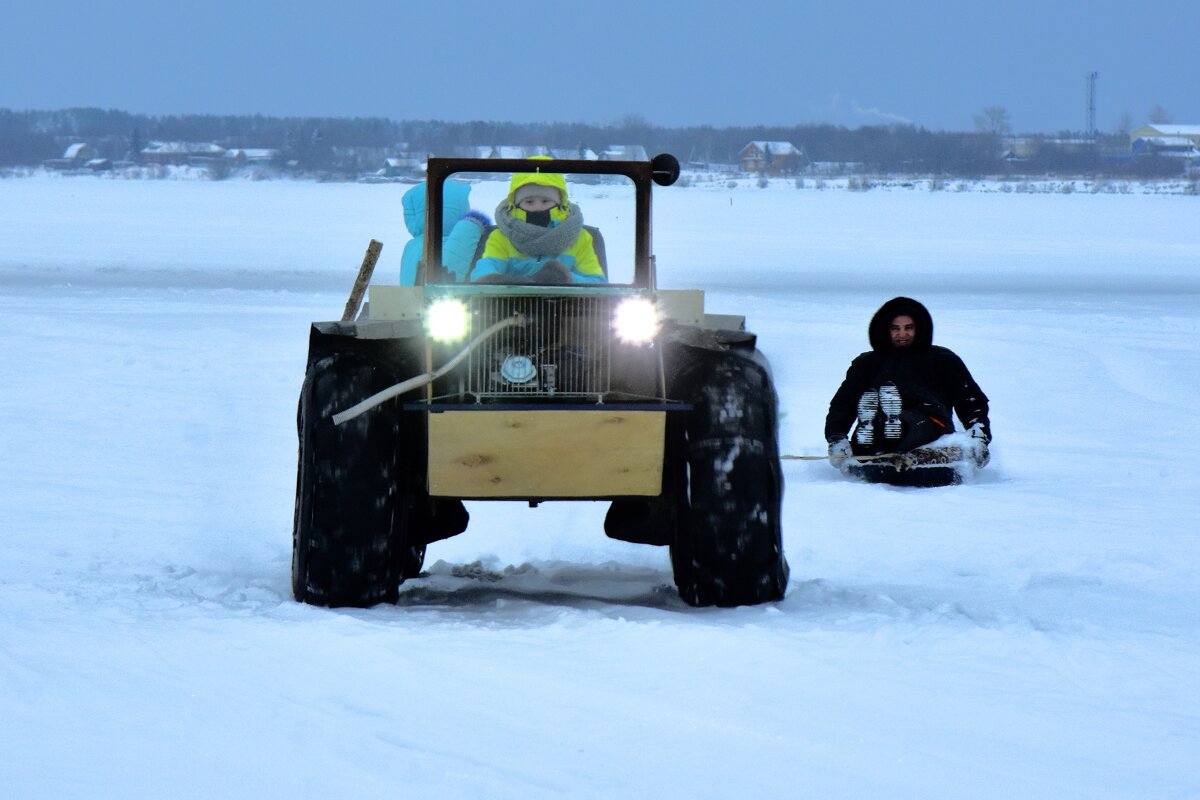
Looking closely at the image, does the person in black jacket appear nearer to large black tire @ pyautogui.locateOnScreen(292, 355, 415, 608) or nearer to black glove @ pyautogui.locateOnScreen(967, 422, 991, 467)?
black glove @ pyautogui.locateOnScreen(967, 422, 991, 467)

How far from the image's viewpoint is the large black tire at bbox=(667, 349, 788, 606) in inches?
220

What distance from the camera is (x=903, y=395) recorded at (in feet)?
30.2

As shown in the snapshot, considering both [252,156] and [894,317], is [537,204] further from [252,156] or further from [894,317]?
[252,156]

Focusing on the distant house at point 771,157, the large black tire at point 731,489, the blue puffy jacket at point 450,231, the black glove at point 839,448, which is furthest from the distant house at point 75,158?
the large black tire at point 731,489

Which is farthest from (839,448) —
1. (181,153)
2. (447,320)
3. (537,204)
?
Result: (181,153)

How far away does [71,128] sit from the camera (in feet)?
381

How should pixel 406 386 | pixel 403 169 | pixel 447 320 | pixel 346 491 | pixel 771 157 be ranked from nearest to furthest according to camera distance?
pixel 406 386 < pixel 346 491 < pixel 447 320 < pixel 403 169 < pixel 771 157

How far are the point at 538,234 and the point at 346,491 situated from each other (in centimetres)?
141

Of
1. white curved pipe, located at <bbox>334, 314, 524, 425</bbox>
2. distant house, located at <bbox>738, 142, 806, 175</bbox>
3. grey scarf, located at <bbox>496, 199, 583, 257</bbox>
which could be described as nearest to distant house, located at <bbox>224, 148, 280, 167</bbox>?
distant house, located at <bbox>738, 142, 806, 175</bbox>

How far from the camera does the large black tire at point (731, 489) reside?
5.60 meters

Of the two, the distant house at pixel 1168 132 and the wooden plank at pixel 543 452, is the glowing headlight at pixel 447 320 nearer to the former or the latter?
the wooden plank at pixel 543 452

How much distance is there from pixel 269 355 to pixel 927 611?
9.75 m

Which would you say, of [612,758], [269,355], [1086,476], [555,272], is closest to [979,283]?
[269,355]

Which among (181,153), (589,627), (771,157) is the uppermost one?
(181,153)
